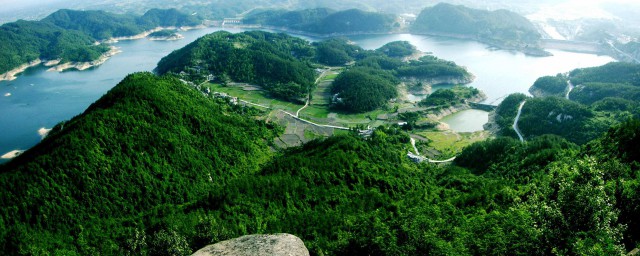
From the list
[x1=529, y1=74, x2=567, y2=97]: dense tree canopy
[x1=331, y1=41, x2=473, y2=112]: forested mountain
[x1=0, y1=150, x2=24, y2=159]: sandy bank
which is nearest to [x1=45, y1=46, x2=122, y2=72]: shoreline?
[x1=0, y1=150, x2=24, y2=159]: sandy bank

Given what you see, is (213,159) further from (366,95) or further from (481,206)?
(366,95)

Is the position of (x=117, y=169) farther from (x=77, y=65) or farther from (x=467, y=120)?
(x=77, y=65)

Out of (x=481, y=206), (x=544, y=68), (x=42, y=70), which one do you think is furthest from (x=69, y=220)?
(x=544, y=68)

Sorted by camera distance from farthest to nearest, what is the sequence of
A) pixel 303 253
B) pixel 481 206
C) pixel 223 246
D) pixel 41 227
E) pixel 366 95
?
1. pixel 366 95
2. pixel 41 227
3. pixel 481 206
4. pixel 223 246
5. pixel 303 253

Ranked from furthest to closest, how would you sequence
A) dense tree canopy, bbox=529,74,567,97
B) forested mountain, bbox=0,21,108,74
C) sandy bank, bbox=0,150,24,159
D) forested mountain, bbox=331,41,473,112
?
1. forested mountain, bbox=0,21,108,74
2. dense tree canopy, bbox=529,74,567,97
3. forested mountain, bbox=331,41,473,112
4. sandy bank, bbox=0,150,24,159

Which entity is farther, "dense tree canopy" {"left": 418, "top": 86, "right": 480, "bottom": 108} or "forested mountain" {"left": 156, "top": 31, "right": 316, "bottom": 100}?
"forested mountain" {"left": 156, "top": 31, "right": 316, "bottom": 100}

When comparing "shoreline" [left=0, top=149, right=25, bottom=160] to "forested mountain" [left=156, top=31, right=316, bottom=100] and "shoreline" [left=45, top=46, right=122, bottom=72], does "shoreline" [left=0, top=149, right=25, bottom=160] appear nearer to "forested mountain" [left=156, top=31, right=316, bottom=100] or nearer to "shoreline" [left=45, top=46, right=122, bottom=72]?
"forested mountain" [left=156, top=31, right=316, bottom=100]
